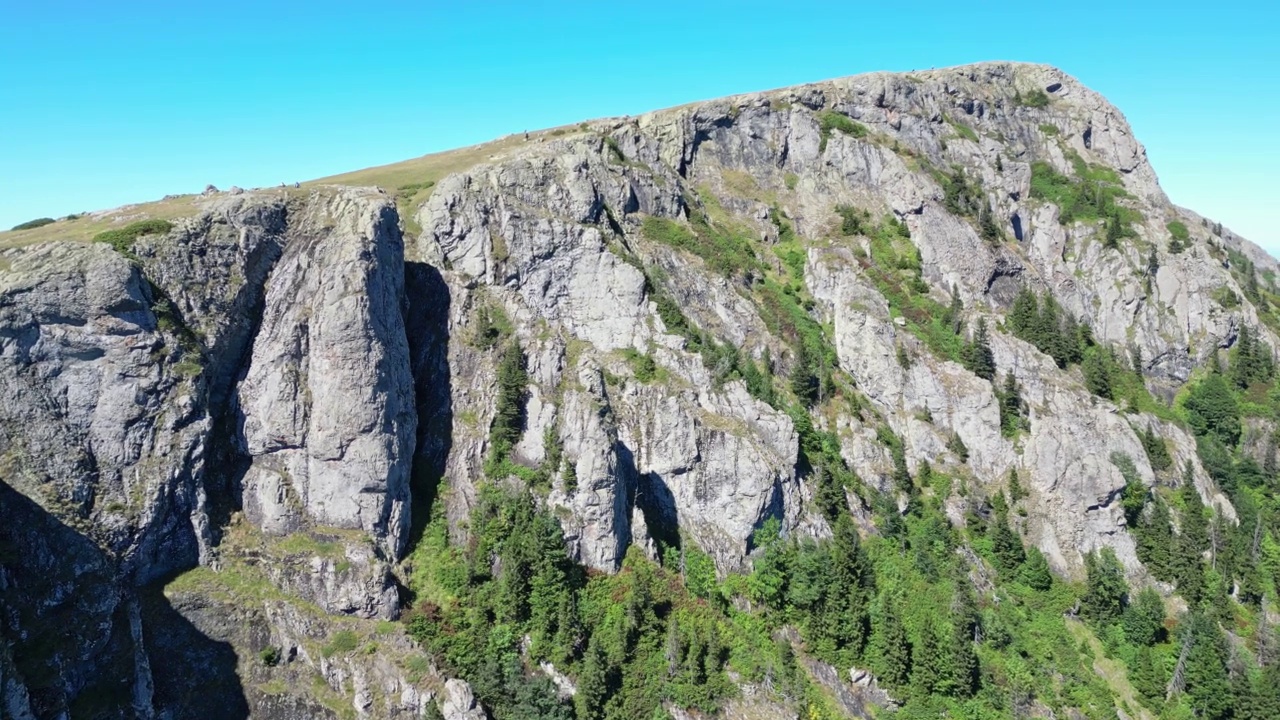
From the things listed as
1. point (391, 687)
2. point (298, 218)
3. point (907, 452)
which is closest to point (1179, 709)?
point (907, 452)

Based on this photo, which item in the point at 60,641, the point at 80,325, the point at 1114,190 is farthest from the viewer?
the point at 1114,190

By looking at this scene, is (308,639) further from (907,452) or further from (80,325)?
(907,452)

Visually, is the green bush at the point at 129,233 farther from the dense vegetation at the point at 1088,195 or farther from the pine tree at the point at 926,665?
the dense vegetation at the point at 1088,195

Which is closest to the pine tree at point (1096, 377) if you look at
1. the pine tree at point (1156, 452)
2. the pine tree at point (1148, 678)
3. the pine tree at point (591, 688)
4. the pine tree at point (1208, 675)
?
the pine tree at point (1156, 452)

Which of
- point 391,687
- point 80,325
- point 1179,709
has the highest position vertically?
point 80,325

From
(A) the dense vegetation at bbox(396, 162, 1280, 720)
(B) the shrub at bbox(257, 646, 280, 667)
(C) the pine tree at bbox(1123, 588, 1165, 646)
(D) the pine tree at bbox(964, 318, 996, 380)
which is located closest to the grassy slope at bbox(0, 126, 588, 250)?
(A) the dense vegetation at bbox(396, 162, 1280, 720)

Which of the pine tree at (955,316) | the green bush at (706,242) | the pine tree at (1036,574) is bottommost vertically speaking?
the pine tree at (1036,574)
